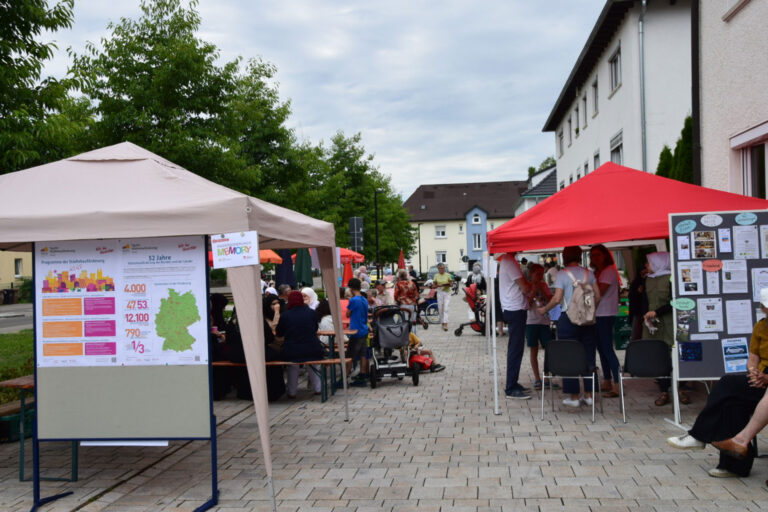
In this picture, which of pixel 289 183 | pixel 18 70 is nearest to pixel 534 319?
pixel 18 70

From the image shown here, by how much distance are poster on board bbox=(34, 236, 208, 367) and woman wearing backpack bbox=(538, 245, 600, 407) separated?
4.59 meters

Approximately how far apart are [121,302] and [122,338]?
0.28 metres

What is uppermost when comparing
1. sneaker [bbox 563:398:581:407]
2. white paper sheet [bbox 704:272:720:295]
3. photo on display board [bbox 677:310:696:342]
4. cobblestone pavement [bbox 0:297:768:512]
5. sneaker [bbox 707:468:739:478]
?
white paper sheet [bbox 704:272:720:295]

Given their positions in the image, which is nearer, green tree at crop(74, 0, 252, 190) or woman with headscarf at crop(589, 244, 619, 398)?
woman with headscarf at crop(589, 244, 619, 398)

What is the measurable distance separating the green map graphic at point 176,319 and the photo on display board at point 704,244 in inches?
196

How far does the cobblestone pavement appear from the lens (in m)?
5.16

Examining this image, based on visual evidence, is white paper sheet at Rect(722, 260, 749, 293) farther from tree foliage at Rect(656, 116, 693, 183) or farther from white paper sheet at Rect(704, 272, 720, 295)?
tree foliage at Rect(656, 116, 693, 183)

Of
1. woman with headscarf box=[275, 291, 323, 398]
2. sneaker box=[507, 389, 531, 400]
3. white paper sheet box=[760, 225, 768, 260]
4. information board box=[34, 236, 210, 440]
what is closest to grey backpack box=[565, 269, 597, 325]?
sneaker box=[507, 389, 531, 400]

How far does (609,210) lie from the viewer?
8.09 meters

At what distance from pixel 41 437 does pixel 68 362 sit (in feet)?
2.06

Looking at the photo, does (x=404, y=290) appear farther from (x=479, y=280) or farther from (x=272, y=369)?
(x=272, y=369)

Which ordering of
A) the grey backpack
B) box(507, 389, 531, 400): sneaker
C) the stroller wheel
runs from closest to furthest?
the grey backpack < box(507, 389, 531, 400): sneaker < the stroller wheel

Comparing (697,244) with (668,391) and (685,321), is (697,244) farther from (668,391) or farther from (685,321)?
(668,391)

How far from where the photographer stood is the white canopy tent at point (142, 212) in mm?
5137
